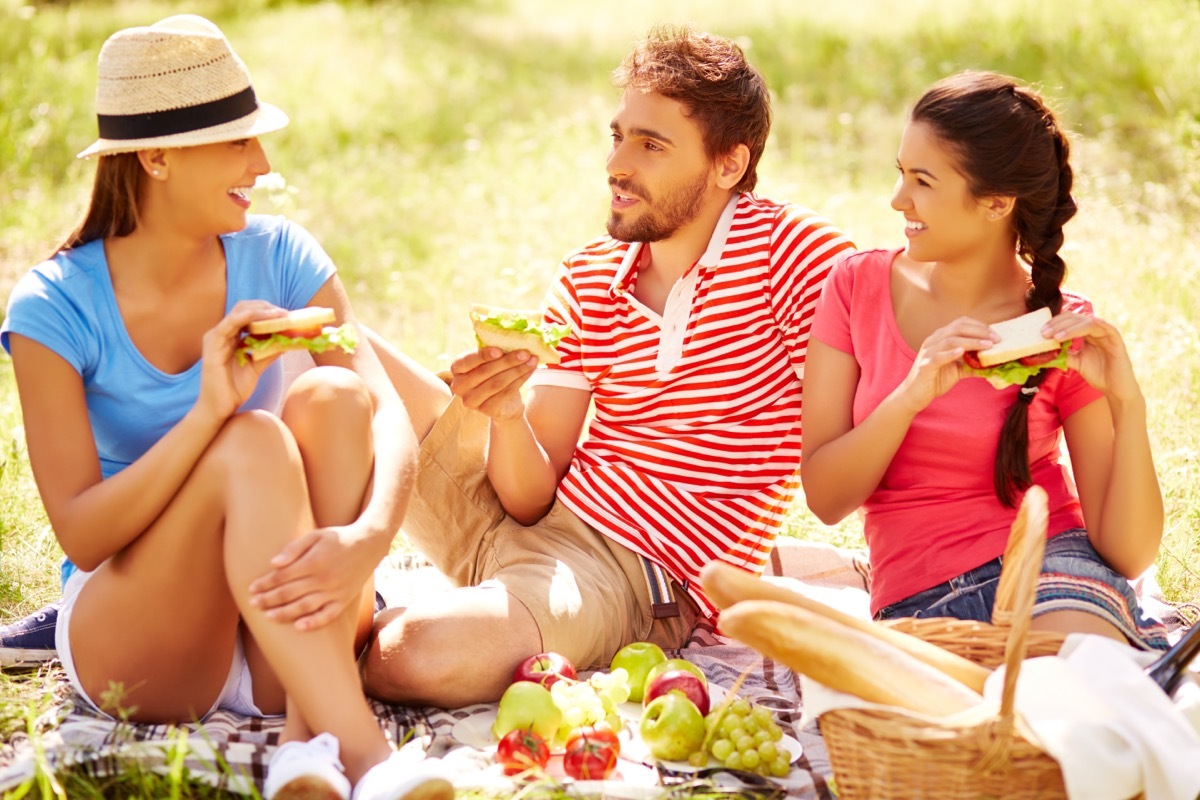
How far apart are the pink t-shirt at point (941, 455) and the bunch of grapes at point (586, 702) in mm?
827

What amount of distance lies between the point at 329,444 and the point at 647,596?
1.27m

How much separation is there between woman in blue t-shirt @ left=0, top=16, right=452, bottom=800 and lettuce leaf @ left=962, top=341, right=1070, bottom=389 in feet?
5.18

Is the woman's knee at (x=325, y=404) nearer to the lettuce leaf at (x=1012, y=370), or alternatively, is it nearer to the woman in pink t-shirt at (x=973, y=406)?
the woman in pink t-shirt at (x=973, y=406)

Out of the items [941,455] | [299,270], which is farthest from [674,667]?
[299,270]

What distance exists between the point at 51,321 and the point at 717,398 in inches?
77.3

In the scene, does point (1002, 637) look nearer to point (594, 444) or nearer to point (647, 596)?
point (647, 596)

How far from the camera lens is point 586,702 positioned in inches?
139

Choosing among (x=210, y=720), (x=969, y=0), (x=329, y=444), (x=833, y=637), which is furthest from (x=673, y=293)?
(x=969, y=0)

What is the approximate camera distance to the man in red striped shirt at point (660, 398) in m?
4.13

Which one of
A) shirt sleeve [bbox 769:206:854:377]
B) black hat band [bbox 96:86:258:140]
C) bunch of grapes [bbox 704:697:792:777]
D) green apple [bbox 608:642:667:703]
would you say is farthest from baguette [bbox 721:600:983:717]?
black hat band [bbox 96:86:258:140]

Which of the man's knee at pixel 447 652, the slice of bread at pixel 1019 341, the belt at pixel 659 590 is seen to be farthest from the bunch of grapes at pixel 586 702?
the slice of bread at pixel 1019 341

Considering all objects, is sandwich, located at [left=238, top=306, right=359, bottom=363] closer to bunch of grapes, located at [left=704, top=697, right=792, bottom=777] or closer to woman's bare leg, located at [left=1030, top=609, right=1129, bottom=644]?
bunch of grapes, located at [left=704, top=697, right=792, bottom=777]

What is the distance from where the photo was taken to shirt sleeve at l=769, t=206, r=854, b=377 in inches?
160

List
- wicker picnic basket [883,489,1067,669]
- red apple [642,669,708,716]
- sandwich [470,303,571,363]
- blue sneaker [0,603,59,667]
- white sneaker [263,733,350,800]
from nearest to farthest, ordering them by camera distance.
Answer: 1. white sneaker [263,733,350,800]
2. wicker picnic basket [883,489,1067,669]
3. red apple [642,669,708,716]
4. sandwich [470,303,571,363]
5. blue sneaker [0,603,59,667]
